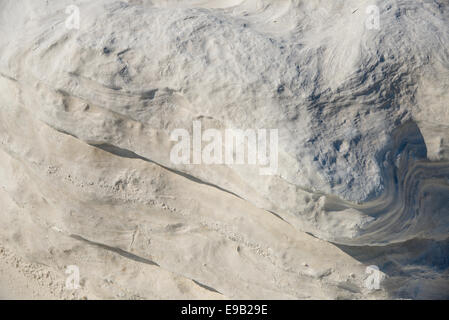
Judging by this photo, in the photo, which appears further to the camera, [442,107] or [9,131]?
[9,131]

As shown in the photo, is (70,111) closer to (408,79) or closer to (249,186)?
(249,186)

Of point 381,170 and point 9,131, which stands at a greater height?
point 9,131

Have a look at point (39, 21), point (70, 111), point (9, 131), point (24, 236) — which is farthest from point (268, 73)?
point (24, 236)

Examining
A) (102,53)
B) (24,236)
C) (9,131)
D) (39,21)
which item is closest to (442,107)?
(102,53)

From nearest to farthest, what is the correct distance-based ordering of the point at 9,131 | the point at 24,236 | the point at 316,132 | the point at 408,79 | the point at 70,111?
the point at 316,132 → the point at 408,79 → the point at 70,111 → the point at 9,131 → the point at 24,236

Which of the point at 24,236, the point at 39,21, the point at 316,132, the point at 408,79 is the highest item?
the point at 39,21

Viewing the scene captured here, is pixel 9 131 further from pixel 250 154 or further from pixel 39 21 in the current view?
pixel 250 154

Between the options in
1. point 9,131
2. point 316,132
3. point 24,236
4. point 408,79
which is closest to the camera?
point 316,132
